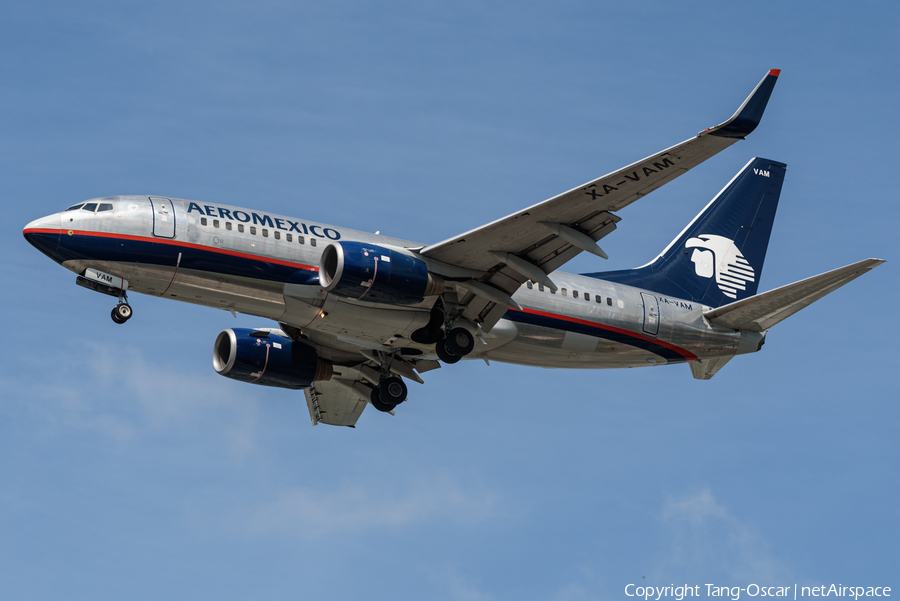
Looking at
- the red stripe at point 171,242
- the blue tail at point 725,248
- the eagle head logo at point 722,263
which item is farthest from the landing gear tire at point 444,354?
the eagle head logo at point 722,263

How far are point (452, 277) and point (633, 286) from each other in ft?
29.4

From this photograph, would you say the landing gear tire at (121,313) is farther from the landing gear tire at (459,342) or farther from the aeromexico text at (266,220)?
the landing gear tire at (459,342)

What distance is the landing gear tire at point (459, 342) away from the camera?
3275cm

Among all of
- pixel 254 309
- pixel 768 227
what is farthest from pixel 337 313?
pixel 768 227

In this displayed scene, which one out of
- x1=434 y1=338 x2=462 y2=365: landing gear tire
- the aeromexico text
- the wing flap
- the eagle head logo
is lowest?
x1=434 y1=338 x2=462 y2=365: landing gear tire

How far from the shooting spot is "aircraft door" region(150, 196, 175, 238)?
30250 mm

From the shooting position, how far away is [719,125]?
26.1 m

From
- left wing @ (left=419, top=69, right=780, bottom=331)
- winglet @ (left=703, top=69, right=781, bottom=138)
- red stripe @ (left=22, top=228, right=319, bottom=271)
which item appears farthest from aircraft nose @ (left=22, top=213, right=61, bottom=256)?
winglet @ (left=703, top=69, right=781, bottom=138)

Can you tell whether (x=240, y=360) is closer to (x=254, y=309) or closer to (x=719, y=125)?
(x=254, y=309)

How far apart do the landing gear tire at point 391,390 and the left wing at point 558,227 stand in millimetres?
4684

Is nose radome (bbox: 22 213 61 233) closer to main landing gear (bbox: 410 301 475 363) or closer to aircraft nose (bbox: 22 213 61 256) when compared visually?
aircraft nose (bbox: 22 213 61 256)

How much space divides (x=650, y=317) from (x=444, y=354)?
793cm

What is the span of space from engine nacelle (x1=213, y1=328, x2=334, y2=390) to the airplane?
5 centimetres

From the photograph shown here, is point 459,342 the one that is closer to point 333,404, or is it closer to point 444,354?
point 444,354
